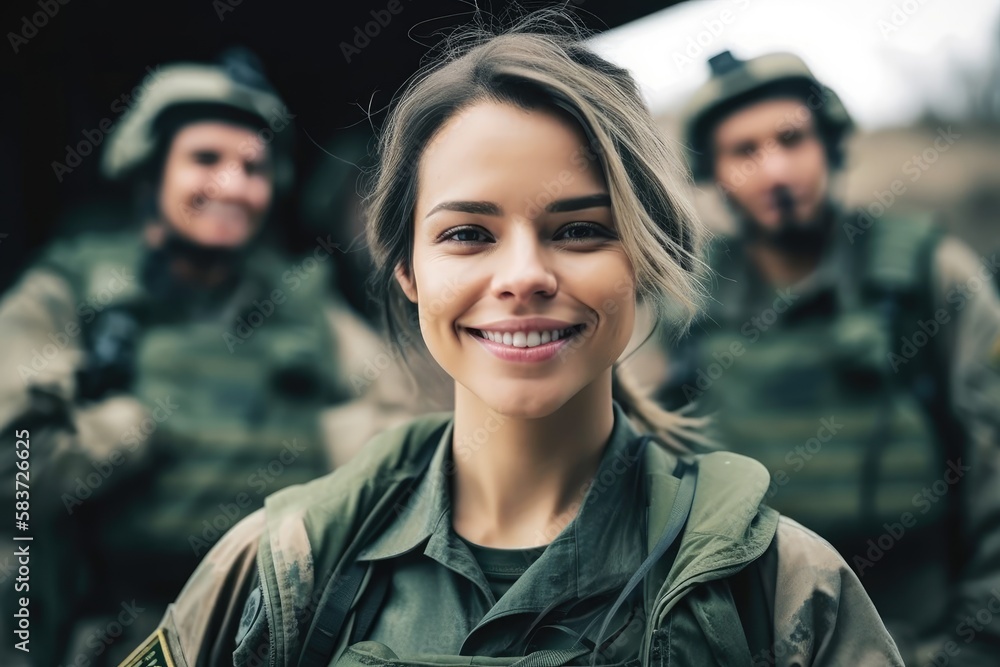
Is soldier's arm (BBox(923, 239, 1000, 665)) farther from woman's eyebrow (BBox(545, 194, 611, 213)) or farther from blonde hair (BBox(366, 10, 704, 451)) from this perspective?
woman's eyebrow (BBox(545, 194, 611, 213))

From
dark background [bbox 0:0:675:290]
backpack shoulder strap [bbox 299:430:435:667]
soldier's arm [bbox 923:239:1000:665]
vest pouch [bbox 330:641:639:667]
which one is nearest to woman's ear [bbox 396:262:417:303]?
backpack shoulder strap [bbox 299:430:435:667]

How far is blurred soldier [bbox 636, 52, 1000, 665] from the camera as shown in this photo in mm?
2367

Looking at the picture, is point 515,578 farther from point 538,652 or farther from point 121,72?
point 121,72

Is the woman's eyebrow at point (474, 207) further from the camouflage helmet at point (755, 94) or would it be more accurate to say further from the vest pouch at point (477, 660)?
the camouflage helmet at point (755, 94)

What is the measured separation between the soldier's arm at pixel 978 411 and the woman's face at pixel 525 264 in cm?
132

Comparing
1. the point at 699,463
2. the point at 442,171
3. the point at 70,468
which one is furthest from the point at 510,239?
the point at 70,468

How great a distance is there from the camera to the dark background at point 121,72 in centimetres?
254

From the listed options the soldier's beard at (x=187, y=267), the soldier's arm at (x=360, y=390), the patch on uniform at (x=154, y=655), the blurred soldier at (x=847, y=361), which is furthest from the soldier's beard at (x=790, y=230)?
the patch on uniform at (x=154, y=655)

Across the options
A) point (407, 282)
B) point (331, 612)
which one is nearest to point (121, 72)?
point (407, 282)

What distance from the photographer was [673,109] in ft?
8.02

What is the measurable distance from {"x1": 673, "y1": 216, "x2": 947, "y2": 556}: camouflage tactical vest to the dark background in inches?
47.0

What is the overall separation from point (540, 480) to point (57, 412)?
1.69 m

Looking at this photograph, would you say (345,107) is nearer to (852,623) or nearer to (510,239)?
(510,239)

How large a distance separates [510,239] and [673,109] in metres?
1.15
